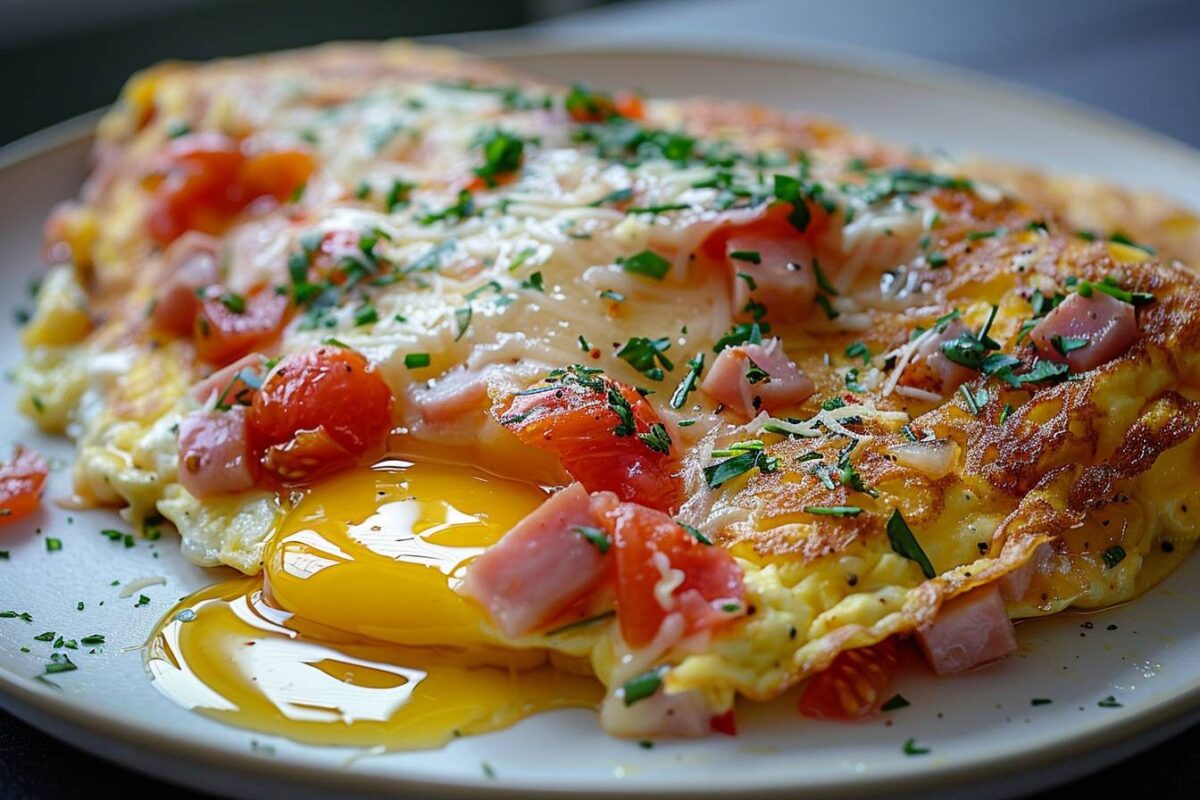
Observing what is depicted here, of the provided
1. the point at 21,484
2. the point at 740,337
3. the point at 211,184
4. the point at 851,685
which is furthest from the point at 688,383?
the point at 211,184

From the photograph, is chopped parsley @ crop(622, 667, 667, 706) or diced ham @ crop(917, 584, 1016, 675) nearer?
chopped parsley @ crop(622, 667, 667, 706)

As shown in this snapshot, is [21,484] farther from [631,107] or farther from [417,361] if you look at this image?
[631,107]

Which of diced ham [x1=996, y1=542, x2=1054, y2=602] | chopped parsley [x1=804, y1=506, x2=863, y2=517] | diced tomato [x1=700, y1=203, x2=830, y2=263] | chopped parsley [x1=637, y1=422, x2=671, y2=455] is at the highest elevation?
diced tomato [x1=700, y1=203, x2=830, y2=263]

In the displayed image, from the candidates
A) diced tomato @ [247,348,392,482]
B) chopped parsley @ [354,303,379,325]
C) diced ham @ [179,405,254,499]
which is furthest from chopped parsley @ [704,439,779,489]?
diced ham @ [179,405,254,499]

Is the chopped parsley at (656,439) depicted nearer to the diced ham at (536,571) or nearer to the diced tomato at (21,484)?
the diced ham at (536,571)

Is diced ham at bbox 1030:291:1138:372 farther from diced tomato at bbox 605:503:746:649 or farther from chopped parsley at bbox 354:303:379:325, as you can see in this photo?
chopped parsley at bbox 354:303:379:325

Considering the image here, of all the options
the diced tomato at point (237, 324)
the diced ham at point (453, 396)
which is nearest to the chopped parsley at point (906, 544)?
the diced ham at point (453, 396)

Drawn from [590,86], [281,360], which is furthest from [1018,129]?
[281,360]
